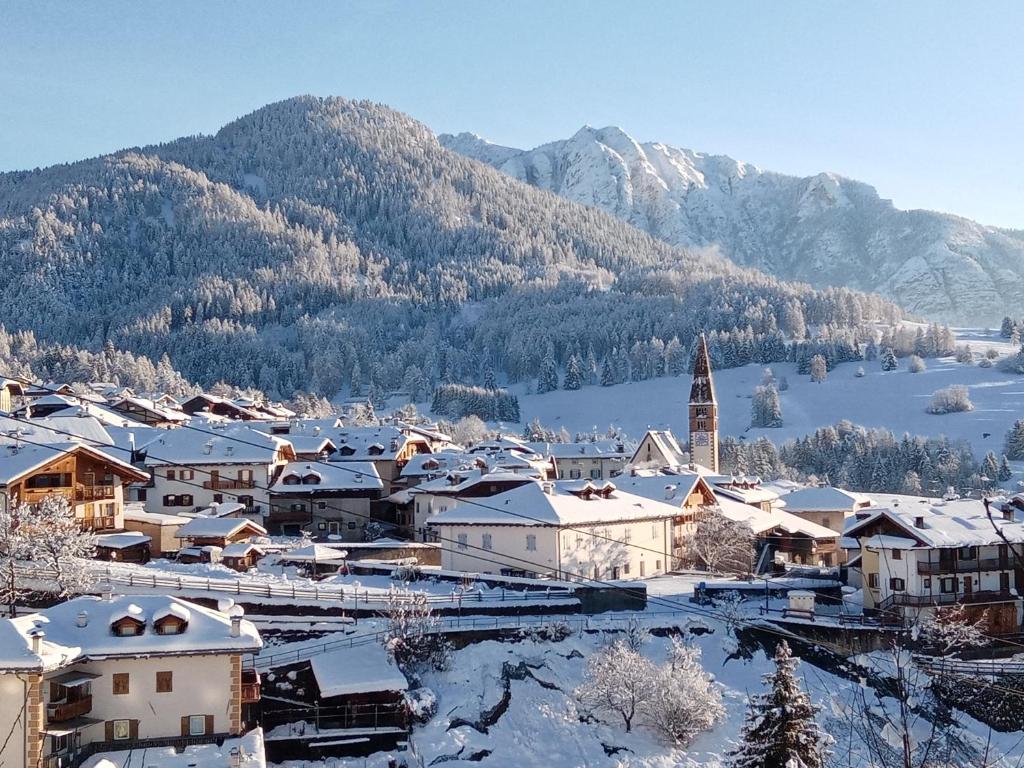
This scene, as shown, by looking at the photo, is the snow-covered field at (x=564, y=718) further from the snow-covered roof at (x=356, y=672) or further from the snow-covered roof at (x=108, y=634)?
the snow-covered roof at (x=108, y=634)

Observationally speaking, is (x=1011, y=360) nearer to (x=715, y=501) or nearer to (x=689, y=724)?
(x=715, y=501)

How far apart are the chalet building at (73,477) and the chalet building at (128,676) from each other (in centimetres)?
2121

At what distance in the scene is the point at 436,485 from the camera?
7588cm

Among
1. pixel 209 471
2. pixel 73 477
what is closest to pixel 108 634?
pixel 73 477

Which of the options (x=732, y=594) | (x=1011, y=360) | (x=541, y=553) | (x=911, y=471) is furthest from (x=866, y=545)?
(x=1011, y=360)

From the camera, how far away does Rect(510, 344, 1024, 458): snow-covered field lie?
163 metres

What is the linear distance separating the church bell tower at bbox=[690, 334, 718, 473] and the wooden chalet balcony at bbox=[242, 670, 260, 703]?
290ft

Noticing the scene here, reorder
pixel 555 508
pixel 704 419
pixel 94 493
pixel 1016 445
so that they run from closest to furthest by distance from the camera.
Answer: pixel 555 508 → pixel 94 493 → pixel 704 419 → pixel 1016 445

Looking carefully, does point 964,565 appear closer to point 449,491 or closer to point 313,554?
point 313,554

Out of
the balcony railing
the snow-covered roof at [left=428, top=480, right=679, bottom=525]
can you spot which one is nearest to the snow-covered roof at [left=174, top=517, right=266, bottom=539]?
the snow-covered roof at [left=428, top=480, right=679, bottom=525]

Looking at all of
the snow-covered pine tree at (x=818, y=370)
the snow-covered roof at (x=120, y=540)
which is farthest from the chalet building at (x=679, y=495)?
the snow-covered pine tree at (x=818, y=370)

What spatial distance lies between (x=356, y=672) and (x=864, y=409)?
491ft

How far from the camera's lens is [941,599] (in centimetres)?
5094

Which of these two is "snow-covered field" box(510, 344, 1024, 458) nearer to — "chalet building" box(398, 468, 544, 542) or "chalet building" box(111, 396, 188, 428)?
"chalet building" box(111, 396, 188, 428)
